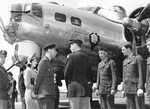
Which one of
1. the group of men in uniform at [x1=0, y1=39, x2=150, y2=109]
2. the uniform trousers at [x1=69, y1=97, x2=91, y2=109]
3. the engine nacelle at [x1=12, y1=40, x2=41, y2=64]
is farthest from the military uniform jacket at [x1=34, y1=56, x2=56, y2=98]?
the engine nacelle at [x1=12, y1=40, x2=41, y2=64]

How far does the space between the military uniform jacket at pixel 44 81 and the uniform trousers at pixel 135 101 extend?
2.10m

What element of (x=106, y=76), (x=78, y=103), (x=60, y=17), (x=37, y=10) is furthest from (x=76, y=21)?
(x=78, y=103)

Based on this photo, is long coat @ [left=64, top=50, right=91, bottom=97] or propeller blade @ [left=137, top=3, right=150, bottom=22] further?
propeller blade @ [left=137, top=3, right=150, bottom=22]

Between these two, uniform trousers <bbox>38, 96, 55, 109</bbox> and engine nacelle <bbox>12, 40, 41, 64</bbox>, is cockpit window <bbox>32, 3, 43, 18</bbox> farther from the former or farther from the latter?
uniform trousers <bbox>38, 96, 55, 109</bbox>

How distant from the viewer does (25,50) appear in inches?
403

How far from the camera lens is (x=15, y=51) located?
10.6 meters

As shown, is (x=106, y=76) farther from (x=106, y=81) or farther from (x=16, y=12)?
(x=16, y=12)

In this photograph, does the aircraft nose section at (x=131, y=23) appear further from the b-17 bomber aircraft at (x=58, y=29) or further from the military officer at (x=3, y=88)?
the military officer at (x=3, y=88)

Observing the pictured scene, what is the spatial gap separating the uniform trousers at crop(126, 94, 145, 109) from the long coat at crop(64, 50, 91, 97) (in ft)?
4.30

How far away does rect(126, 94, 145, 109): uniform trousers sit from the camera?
729 centimetres

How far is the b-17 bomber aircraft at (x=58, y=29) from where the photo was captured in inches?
389

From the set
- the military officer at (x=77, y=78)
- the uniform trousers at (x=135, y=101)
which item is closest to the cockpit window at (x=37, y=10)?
the military officer at (x=77, y=78)

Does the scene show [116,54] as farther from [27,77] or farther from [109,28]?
[27,77]

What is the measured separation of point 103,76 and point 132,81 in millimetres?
1270
